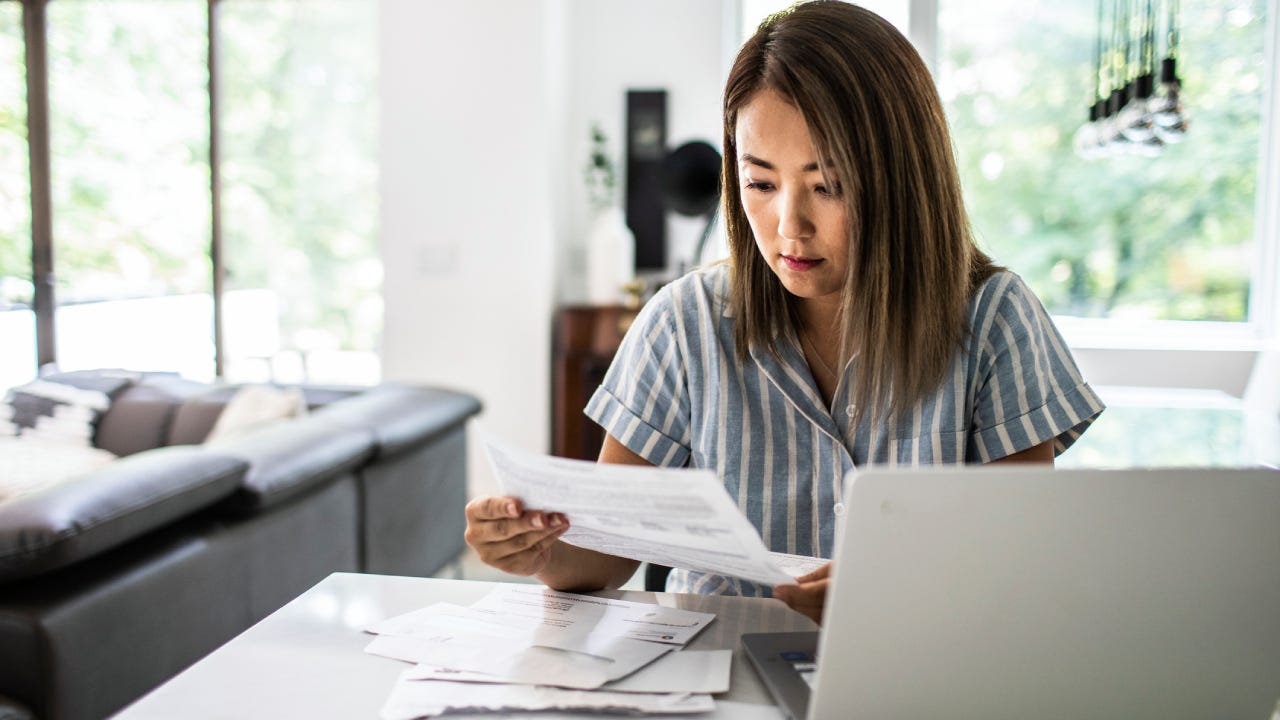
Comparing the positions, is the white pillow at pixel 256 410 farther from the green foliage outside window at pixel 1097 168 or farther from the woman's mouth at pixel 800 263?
the green foliage outside window at pixel 1097 168

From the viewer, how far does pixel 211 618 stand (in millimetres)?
1733

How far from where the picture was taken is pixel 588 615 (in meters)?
0.90

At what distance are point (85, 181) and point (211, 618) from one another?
3235 mm

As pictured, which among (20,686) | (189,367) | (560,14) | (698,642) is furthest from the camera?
(189,367)

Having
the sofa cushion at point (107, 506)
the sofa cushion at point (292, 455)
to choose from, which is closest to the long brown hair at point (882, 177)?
the sofa cushion at point (107, 506)

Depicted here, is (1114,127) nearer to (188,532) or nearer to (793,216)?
(793,216)

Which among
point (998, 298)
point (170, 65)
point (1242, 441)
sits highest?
point (170, 65)

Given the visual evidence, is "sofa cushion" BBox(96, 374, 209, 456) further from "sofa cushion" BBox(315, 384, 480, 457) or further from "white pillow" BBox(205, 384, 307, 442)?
"sofa cushion" BBox(315, 384, 480, 457)

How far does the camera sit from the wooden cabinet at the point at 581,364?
367 centimetres

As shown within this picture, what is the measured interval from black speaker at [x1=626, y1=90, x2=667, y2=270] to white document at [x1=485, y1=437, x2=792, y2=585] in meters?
3.28

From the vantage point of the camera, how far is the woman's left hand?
2.51 feet

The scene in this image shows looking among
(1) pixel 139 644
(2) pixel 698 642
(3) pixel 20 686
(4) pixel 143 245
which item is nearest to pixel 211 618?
(1) pixel 139 644

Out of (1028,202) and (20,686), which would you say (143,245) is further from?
(1028,202)

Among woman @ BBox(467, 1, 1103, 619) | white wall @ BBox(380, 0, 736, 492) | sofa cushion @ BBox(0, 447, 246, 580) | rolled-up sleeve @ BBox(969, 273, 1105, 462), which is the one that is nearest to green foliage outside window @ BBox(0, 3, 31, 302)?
white wall @ BBox(380, 0, 736, 492)
